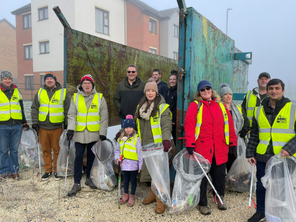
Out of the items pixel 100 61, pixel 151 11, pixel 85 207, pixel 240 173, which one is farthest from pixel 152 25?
pixel 85 207

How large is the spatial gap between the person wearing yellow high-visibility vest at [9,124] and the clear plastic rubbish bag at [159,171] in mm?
2456

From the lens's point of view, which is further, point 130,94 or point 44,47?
point 44,47

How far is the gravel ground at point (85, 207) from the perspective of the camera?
2.51 metres

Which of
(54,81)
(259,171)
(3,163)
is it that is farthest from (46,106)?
(259,171)

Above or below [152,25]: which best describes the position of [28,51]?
below

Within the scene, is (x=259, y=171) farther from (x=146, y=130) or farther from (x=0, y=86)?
(x=0, y=86)

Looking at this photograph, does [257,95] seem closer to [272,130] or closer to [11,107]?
[272,130]

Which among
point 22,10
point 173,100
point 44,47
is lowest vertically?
point 173,100

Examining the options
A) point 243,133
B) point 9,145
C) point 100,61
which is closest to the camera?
point 243,133

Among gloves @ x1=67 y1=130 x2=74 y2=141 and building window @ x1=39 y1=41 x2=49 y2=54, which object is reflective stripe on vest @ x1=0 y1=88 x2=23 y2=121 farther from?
building window @ x1=39 y1=41 x2=49 y2=54

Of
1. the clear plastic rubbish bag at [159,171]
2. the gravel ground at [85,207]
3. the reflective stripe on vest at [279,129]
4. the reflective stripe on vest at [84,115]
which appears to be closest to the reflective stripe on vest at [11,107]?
the gravel ground at [85,207]

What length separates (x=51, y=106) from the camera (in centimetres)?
345

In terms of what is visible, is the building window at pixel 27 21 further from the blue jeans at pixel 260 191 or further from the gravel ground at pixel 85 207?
the blue jeans at pixel 260 191

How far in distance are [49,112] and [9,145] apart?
97 cm
